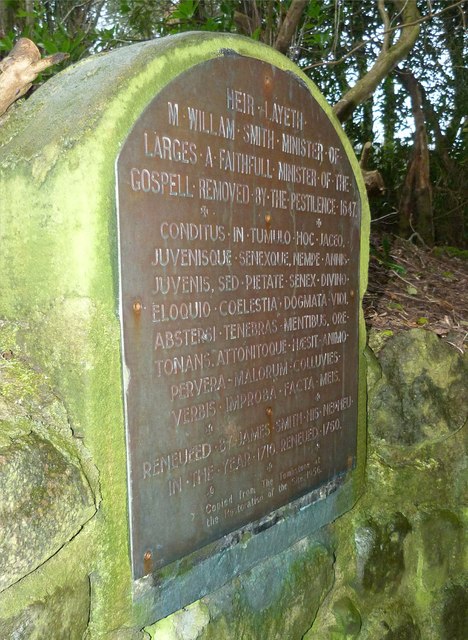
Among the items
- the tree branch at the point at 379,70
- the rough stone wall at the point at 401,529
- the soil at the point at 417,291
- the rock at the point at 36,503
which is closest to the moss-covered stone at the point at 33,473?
the rock at the point at 36,503

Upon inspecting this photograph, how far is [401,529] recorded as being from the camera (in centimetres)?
214

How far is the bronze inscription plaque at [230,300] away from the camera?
4.09 feet

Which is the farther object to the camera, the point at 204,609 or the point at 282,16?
the point at 282,16

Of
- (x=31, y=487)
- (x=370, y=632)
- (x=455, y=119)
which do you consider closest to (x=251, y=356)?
(x=31, y=487)

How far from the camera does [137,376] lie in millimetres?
1228

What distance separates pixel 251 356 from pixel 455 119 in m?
6.04

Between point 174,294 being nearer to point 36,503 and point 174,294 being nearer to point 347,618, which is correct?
point 36,503

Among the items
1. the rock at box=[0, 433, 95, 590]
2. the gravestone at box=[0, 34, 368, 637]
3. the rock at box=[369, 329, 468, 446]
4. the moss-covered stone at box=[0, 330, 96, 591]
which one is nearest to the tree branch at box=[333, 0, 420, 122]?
the rock at box=[369, 329, 468, 446]

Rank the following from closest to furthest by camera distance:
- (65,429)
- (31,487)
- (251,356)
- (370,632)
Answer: (31,487)
(65,429)
(251,356)
(370,632)

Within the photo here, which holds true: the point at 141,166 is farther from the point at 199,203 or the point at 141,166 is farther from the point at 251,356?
the point at 251,356

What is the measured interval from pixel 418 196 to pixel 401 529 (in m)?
4.23

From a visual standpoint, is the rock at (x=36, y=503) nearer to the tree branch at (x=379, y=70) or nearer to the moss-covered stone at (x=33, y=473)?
the moss-covered stone at (x=33, y=473)

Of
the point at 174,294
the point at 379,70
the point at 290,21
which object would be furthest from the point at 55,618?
the point at 379,70

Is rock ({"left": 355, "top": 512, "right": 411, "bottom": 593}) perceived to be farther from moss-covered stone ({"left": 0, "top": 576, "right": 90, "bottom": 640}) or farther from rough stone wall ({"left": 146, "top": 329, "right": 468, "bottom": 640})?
moss-covered stone ({"left": 0, "top": 576, "right": 90, "bottom": 640})
